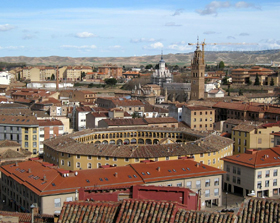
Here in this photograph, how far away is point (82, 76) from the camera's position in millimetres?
165625

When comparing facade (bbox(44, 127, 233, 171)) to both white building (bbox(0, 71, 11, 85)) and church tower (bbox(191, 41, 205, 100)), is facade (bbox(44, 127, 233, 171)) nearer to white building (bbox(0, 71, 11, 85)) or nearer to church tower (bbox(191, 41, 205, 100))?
church tower (bbox(191, 41, 205, 100))

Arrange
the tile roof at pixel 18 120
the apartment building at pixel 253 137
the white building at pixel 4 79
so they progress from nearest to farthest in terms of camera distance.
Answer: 1. the apartment building at pixel 253 137
2. the tile roof at pixel 18 120
3. the white building at pixel 4 79

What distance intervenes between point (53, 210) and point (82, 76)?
139085 millimetres

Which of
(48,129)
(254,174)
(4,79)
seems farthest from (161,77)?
(254,174)

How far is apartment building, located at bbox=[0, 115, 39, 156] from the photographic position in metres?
52.1

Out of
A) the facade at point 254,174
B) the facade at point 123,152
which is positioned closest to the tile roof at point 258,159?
the facade at point 254,174

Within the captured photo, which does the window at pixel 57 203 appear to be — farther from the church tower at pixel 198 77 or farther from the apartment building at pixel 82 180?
the church tower at pixel 198 77

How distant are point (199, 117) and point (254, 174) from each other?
2759 centimetres

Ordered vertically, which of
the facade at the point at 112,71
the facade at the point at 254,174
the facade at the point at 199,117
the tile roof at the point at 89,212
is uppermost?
the facade at the point at 112,71

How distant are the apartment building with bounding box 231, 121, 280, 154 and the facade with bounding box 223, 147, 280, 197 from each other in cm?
925

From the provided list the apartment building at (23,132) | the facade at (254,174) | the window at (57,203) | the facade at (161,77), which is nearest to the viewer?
the window at (57,203)

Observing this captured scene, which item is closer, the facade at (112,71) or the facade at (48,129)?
the facade at (48,129)

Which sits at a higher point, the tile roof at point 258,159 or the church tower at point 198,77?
the church tower at point 198,77

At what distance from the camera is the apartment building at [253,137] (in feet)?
163
